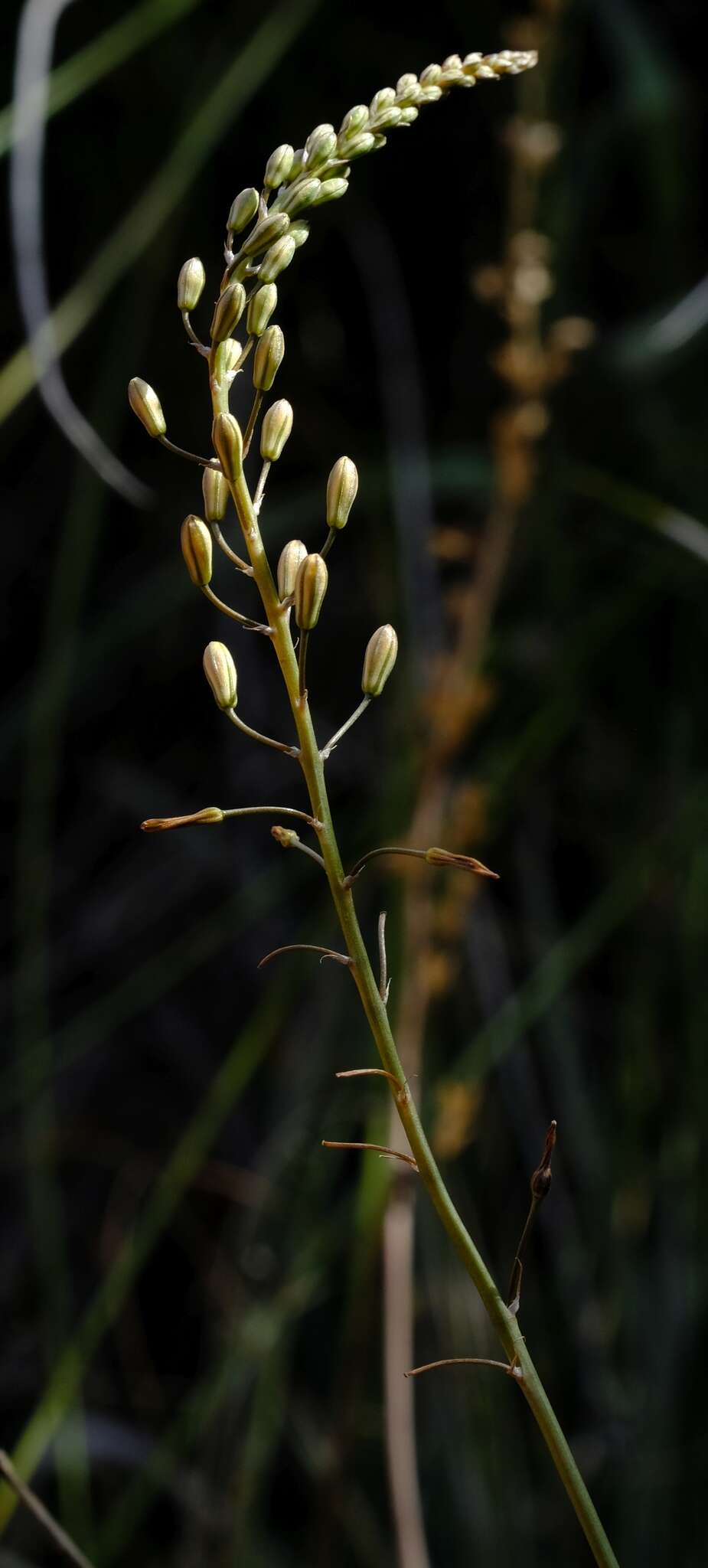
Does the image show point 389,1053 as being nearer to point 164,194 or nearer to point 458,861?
point 458,861

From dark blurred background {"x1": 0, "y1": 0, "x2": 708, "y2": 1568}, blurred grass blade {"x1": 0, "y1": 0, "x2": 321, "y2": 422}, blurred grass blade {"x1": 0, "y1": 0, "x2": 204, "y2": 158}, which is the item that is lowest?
dark blurred background {"x1": 0, "y1": 0, "x2": 708, "y2": 1568}

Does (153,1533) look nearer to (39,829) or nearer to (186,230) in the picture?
(39,829)

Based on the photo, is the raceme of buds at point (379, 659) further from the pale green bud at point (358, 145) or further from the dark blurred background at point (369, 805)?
the dark blurred background at point (369, 805)

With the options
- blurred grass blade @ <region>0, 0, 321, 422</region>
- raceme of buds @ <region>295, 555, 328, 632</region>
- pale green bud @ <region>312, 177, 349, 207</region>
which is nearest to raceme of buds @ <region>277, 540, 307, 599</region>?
raceme of buds @ <region>295, 555, 328, 632</region>

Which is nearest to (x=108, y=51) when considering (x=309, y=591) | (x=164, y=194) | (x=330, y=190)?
(x=164, y=194)

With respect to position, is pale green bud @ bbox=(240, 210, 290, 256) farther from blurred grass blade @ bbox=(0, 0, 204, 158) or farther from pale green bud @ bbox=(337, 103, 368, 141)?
blurred grass blade @ bbox=(0, 0, 204, 158)
